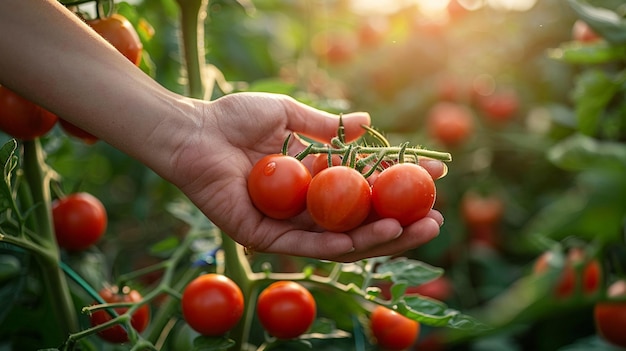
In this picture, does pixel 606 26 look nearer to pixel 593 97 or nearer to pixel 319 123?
pixel 593 97

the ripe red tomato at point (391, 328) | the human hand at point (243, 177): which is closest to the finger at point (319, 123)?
the human hand at point (243, 177)

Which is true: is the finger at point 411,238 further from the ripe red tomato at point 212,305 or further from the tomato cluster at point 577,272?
the tomato cluster at point 577,272

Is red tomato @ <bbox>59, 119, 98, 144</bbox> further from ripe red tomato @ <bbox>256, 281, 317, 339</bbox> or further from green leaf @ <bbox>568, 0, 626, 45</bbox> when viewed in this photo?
green leaf @ <bbox>568, 0, 626, 45</bbox>

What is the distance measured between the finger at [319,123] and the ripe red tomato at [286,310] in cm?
31

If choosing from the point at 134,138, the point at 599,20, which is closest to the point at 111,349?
the point at 134,138

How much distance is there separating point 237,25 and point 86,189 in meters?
0.92

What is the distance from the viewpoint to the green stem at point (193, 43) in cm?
143

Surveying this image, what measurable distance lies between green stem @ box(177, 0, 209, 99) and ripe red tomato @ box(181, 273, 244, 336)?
0.40 meters

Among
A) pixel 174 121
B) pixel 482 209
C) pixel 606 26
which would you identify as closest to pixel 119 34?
pixel 174 121

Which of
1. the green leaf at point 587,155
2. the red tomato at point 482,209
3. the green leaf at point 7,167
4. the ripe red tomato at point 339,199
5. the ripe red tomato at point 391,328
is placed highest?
the red tomato at point 482,209

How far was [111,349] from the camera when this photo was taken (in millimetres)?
1592

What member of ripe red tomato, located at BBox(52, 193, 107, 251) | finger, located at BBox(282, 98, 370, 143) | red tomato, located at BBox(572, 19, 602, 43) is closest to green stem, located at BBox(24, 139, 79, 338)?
ripe red tomato, located at BBox(52, 193, 107, 251)

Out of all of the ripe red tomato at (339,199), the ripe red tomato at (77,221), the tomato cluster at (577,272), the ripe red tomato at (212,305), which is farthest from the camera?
the tomato cluster at (577,272)

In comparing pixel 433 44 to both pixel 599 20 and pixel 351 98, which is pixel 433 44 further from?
pixel 599 20
